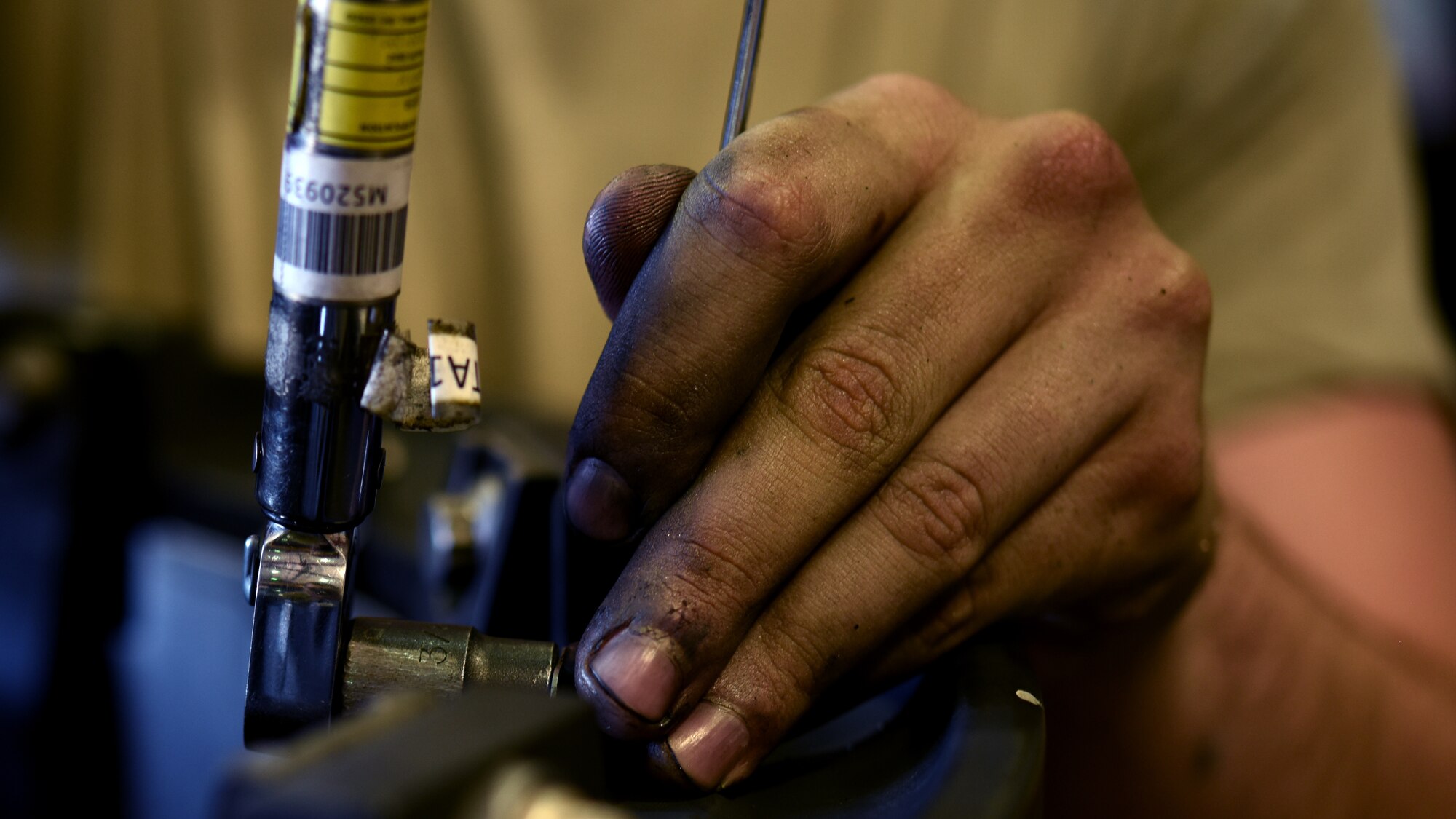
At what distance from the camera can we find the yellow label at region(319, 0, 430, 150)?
10.6 inches

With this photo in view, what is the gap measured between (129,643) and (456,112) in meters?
0.53

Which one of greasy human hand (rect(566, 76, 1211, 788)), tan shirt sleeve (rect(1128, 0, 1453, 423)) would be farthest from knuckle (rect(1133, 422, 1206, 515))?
tan shirt sleeve (rect(1128, 0, 1453, 423))

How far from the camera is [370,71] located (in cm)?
27

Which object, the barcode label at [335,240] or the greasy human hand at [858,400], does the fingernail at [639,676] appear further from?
the barcode label at [335,240]

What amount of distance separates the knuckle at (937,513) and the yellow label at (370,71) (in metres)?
0.21

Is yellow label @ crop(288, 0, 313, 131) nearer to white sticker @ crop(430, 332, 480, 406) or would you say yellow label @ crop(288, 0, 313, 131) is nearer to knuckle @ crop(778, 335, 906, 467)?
white sticker @ crop(430, 332, 480, 406)

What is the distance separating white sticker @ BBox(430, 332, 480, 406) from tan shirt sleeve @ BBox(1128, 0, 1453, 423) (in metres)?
0.85

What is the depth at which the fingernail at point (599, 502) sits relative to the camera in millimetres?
378

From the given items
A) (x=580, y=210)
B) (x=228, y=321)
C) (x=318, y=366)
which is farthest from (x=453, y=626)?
(x=228, y=321)

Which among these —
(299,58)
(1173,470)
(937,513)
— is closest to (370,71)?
(299,58)

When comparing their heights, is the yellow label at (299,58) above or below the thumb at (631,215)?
above

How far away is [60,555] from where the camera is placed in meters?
0.76

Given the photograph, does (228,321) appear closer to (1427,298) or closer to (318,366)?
(318,366)

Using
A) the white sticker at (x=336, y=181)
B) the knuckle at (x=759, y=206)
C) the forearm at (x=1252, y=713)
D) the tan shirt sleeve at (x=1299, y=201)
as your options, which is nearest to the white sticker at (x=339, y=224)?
the white sticker at (x=336, y=181)
